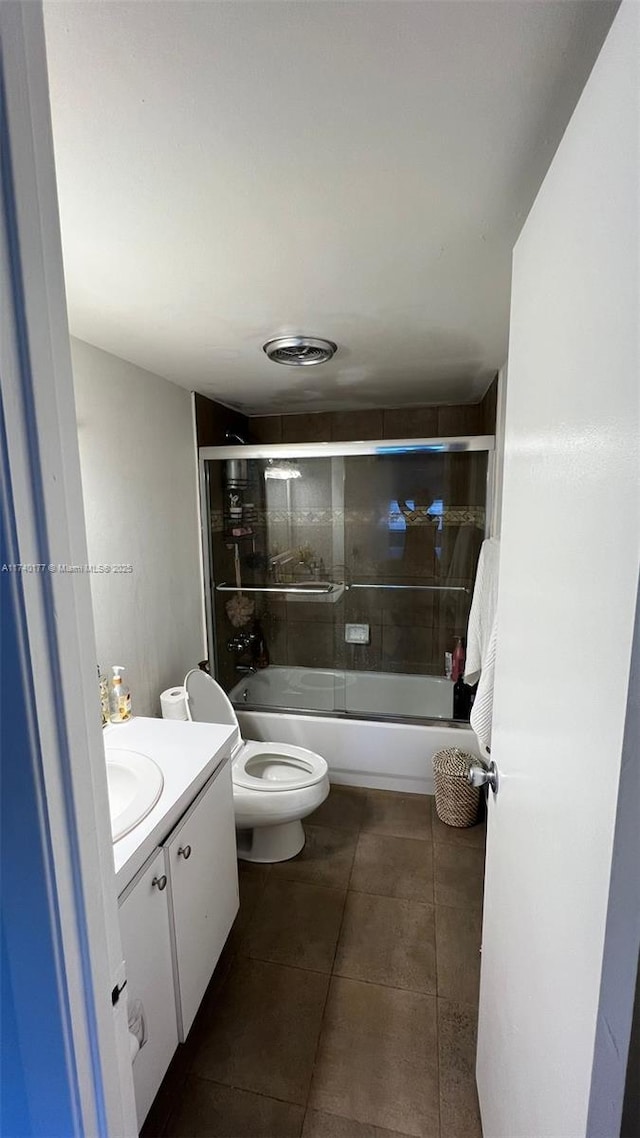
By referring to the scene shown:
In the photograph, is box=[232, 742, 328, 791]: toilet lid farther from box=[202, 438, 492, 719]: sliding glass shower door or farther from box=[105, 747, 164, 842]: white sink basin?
box=[105, 747, 164, 842]: white sink basin

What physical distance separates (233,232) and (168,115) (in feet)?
1.05

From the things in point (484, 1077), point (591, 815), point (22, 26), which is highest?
point (22, 26)

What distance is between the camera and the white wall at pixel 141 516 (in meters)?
1.71

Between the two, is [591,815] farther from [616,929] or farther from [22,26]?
[22,26]

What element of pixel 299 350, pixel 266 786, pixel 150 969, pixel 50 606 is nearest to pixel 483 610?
pixel 266 786

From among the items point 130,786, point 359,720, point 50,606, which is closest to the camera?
point 50,606

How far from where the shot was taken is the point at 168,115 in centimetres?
72

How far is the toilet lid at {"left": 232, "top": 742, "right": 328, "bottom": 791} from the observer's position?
2.06 m

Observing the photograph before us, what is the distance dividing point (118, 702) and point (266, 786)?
2.21 ft

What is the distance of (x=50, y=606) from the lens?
53 cm

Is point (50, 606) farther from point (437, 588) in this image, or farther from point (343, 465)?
point (437, 588)

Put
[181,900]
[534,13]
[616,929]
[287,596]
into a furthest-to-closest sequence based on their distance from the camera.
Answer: [287,596] < [181,900] < [534,13] < [616,929]

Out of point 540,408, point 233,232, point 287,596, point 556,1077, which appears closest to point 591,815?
point 556,1077

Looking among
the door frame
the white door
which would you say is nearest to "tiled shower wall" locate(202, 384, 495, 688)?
the white door
